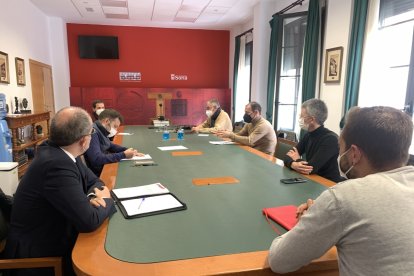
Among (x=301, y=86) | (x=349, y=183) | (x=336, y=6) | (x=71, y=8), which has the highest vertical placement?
(x=71, y=8)

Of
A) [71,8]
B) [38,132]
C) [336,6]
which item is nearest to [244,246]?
[336,6]

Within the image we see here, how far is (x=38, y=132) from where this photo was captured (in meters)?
5.16

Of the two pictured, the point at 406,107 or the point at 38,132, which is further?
the point at 38,132

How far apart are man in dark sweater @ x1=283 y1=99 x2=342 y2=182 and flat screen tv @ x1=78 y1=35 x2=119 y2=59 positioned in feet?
19.1

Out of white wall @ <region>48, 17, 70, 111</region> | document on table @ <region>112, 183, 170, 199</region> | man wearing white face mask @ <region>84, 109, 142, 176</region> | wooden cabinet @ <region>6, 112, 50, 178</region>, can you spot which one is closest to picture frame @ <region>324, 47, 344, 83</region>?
man wearing white face mask @ <region>84, 109, 142, 176</region>

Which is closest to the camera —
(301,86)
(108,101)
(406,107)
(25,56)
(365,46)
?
(406,107)

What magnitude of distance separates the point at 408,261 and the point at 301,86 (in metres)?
4.12

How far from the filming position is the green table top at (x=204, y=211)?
1.07m

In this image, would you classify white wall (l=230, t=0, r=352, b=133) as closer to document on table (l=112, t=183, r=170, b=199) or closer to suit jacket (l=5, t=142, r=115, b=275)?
document on table (l=112, t=183, r=170, b=199)

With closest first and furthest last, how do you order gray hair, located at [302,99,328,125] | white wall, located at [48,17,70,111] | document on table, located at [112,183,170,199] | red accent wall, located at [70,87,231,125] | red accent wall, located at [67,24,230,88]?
document on table, located at [112,183,170,199], gray hair, located at [302,99,328,125], white wall, located at [48,17,70,111], red accent wall, located at [70,87,231,125], red accent wall, located at [67,24,230,88]

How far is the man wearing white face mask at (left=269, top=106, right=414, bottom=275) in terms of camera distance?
0.78 m

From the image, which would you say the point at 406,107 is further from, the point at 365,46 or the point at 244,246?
the point at 244,246

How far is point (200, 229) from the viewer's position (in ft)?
3.96

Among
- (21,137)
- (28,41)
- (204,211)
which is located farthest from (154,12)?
(204,211)
